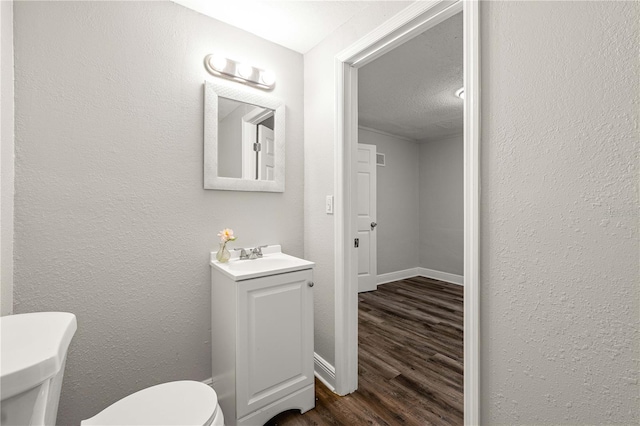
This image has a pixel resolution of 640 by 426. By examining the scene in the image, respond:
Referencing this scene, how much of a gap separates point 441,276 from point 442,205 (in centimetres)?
115

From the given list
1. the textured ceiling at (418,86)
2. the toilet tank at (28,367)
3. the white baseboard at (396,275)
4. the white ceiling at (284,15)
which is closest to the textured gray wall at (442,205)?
the white baseboard at (396,275)

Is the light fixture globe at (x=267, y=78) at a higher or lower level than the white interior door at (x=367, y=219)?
higher

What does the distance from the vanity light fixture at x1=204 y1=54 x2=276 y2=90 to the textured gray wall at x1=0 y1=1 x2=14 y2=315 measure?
0.84m

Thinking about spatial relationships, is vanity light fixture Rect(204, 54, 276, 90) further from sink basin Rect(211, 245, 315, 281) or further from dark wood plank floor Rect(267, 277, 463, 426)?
dark wood plank floor Rect(267, 277, 463, 426)

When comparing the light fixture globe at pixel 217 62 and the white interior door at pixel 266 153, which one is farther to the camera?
the white interior door at pixel 266 153

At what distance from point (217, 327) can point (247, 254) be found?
1.50ft

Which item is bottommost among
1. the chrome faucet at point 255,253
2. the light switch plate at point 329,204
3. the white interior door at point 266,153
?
the chrome faucet at point 255,253

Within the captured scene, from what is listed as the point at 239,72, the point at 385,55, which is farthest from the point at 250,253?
the point at 385,55

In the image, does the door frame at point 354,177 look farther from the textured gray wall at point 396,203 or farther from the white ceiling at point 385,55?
the textured gray wall at point 396,203

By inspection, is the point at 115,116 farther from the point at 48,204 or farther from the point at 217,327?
the point at 217,327

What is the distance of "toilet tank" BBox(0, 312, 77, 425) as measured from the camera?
0.60m

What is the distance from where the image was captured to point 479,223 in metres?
1.10

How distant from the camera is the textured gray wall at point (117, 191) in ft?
4.24

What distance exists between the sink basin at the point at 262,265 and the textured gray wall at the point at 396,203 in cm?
268
